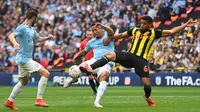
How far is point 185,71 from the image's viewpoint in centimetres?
3456

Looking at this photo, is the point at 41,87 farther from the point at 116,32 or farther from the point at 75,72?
the point at 116,32

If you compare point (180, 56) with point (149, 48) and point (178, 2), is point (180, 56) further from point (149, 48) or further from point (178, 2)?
point (149, 48)

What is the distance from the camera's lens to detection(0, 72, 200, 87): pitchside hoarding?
3431 cm

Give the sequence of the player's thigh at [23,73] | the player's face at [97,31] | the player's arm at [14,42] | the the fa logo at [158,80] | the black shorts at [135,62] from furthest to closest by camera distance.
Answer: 1. the the fa logo at [158,80]
2. the player's face at [97,31]
3. the black shorts at [135,62]
4. the player's thigh at [23,73]
5. the player's arm at [14,42]

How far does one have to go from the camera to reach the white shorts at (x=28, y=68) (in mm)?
16516

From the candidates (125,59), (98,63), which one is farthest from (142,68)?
(98,63)

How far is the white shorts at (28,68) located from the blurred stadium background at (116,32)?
14.5 m

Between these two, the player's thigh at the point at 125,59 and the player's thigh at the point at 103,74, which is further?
the player's thigh at the point at 103,74

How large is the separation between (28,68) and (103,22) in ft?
80.0

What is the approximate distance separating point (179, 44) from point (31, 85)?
920 centimetres

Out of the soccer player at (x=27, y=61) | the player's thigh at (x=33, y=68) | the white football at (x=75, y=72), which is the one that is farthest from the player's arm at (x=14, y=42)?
the white football at (x=75, y=72)

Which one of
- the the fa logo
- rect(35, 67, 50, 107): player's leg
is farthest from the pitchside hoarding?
rect(35, 67, 50, 107): player's leg

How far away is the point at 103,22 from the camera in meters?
40.7

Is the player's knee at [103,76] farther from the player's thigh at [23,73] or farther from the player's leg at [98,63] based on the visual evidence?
the player's thigh at [23,73]
